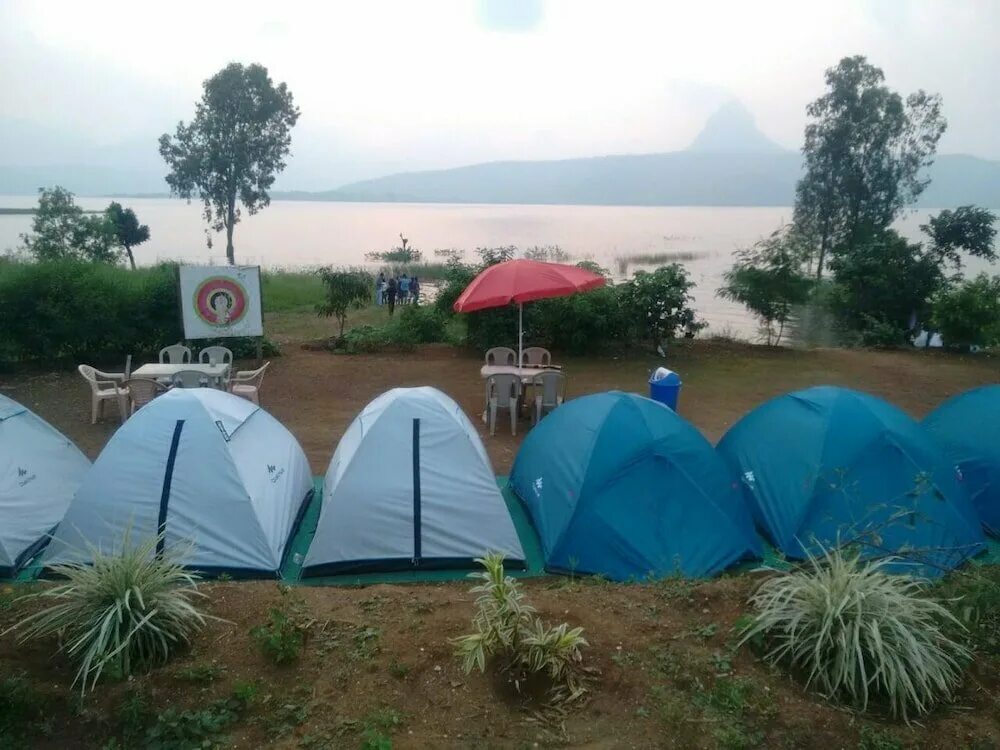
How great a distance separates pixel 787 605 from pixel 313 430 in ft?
24.8

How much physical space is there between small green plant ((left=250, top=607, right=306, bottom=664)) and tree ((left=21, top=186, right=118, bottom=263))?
24.5 meters

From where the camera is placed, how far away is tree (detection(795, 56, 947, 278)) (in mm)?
27594

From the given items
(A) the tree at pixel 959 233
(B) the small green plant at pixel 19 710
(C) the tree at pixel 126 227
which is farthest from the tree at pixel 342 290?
(C) the tree at pixel 126 227

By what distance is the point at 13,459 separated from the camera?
648 centimetres

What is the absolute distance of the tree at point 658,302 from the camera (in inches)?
594

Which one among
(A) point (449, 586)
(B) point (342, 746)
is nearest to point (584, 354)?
(A) point (449, 586)

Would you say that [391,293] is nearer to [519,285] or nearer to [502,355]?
[502,355]

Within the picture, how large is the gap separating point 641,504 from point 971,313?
13524 mm

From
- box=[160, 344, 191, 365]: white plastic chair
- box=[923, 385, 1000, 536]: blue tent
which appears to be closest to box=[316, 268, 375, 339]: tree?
box=[160, 344, 191, 365]: white plastic chair

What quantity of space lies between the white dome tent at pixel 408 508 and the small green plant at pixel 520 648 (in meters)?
2.31

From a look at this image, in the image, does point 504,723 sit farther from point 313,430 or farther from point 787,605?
point 313,430

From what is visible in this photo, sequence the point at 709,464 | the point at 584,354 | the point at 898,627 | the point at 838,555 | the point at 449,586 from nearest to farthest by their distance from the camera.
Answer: the point at 898,627 < the point at 838,555 < the point at 449,586 < the point at 709,464 < the point at 584,354

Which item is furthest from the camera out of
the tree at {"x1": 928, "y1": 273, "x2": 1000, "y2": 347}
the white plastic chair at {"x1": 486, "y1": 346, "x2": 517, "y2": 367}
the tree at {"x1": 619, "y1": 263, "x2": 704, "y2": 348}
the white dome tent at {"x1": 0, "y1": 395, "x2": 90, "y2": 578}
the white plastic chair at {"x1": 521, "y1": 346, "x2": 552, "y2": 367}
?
the tree at {"x1": 928, "y1": 273, "x2": 1000, "y2": 347}

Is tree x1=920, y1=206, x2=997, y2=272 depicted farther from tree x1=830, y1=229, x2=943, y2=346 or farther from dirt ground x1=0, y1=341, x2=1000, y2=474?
dirt ground x1=0, y1=341, x2=1000, y2=474
